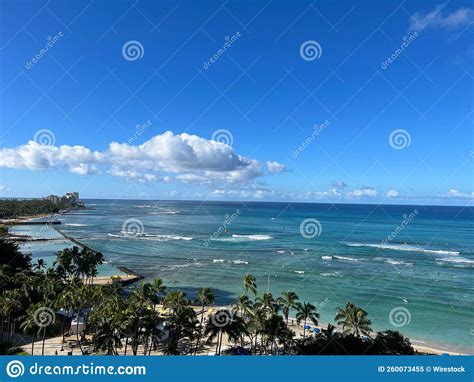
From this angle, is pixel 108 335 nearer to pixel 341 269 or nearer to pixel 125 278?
pixel 125 278

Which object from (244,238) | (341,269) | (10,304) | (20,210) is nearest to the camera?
(10,304)

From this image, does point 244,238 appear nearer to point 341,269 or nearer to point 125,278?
point 341,269

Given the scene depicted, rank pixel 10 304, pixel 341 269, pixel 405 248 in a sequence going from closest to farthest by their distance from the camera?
pixel 10 304, pixel 341 269, pixel 405 248

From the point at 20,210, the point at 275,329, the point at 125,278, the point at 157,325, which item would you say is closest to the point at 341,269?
the point at 125,278

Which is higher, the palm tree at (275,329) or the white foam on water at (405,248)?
the white foam on water at (405,248)

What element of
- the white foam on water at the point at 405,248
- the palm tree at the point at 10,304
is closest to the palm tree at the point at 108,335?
the palm tree at the point at 10,304

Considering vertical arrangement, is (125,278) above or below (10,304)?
below

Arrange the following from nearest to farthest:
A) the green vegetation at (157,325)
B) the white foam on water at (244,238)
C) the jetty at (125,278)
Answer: the green vegetation at (157,325)
the jetty at (125,278)
the white foam on water at (244,238)

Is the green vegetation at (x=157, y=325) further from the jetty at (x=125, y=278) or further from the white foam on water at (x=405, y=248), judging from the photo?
the white foam on water at (x=405, y=248)

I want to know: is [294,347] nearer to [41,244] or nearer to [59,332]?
[59,332]

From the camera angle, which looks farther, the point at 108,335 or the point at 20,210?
the point at 20,210

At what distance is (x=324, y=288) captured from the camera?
183 feet

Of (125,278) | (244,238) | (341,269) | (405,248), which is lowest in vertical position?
(125,278)

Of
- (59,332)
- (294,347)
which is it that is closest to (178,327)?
(294,347)
